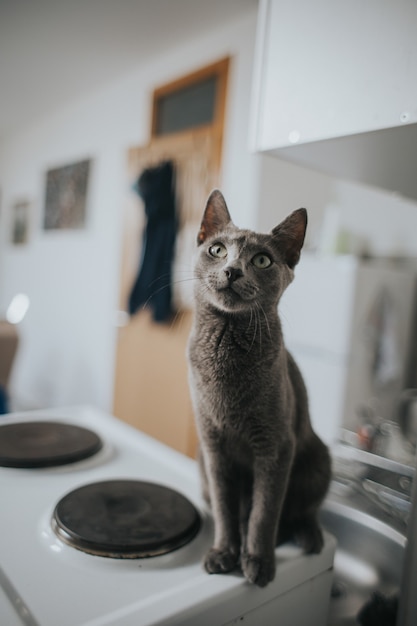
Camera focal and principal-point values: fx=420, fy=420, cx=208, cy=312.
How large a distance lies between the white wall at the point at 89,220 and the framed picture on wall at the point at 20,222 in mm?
115

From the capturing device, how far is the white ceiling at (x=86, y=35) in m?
2.17

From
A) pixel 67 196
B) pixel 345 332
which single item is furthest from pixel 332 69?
pixel 67 196

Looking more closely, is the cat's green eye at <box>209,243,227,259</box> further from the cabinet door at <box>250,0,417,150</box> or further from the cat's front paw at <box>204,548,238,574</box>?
the cat's front paw at <box>204,548,238,574</box>

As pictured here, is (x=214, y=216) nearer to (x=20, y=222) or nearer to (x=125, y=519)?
(x=125, y=519)

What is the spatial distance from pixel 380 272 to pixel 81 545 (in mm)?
1770

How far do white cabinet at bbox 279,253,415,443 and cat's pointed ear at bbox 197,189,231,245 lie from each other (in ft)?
4.21

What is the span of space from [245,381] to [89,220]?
327cm

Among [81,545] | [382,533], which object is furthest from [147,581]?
[382,533]

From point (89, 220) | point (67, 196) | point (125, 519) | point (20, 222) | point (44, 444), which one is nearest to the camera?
point (125, 519)

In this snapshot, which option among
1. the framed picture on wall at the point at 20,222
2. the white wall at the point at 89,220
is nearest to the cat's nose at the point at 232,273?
the white wall at the point at 89,220

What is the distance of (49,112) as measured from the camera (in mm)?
4023

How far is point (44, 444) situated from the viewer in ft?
2.70

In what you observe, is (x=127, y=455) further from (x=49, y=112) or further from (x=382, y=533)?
(x=49, y=112)

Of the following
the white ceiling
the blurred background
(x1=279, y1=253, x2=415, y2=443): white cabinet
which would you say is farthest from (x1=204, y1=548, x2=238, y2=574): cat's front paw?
the white ceiling
